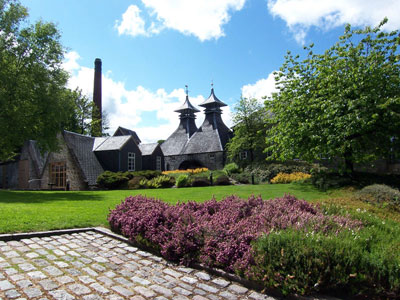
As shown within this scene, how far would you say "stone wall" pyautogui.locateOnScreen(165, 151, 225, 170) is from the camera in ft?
114

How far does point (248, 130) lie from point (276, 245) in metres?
27.0

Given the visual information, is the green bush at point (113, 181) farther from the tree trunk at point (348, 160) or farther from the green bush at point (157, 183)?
the tree trunk at point (348, 160)

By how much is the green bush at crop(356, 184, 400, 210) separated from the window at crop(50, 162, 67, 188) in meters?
22.4

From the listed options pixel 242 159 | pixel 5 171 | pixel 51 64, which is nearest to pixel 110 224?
Result: pixel 51 64

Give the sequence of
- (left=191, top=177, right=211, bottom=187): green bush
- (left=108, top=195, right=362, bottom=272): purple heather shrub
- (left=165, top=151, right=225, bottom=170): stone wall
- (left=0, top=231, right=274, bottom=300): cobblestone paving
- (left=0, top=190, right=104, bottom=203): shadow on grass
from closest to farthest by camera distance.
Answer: (left=0, top=231, right=274, bottom=300): cobblestone paving, (left=108, top=195, right=362, bottom=272): purple heather shrub, (left=0, top=190, right=104, bottom=203): shadow on grass, (left=191, top=177, right=211, bottom=187): green bush, (left=165, top=151, right=225, bottom=170): stone wall

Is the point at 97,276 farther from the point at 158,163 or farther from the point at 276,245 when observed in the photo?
the point at 158,163

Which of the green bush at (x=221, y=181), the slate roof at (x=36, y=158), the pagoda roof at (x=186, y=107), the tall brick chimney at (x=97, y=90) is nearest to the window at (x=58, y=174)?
the slate roof at (x=36, y=158)

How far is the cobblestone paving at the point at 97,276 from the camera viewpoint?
403 cm

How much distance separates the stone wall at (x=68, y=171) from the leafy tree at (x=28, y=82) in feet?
12.5

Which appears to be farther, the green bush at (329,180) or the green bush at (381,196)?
the green bush at (329,180)

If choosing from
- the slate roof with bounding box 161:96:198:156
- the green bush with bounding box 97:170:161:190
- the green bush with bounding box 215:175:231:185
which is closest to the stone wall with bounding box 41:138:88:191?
the green bush with bounding box 97:170:161:190

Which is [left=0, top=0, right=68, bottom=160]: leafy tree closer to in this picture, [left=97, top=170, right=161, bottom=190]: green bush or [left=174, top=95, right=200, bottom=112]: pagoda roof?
[left=97, top=170, right=161, bottom=190]: green bush

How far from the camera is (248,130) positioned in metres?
30.7

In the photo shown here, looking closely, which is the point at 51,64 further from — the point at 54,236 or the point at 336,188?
the point at 336,188
